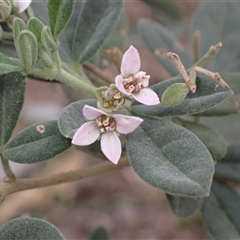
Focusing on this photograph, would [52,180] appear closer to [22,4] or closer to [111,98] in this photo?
[111,98]

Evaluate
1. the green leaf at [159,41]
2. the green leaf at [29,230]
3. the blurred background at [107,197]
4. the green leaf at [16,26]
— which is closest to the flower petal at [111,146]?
the green leaf at [29,230]

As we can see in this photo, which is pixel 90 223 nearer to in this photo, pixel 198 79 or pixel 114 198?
pixel 114 198

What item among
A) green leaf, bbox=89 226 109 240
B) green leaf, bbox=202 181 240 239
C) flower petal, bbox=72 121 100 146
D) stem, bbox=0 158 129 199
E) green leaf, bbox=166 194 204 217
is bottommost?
green leaf, bbox=89 226 109 240

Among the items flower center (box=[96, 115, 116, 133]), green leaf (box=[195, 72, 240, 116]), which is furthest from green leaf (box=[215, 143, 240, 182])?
flower center (box=[96, 115, 116, 133])

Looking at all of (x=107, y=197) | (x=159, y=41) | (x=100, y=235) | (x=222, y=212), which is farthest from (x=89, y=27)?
(x=107, y=197)

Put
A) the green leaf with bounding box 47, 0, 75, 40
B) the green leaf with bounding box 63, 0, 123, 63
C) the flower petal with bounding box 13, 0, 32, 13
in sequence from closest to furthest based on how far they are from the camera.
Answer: the green leaf with bounding box 47, 0, 75, 40
the flower petal with bounding box 13, 0, 32, 13
the green leaf with bounding box 63, 0, 123, 63

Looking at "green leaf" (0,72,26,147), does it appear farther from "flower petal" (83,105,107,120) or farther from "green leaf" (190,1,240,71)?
"green leaf" (190,1,240,71)

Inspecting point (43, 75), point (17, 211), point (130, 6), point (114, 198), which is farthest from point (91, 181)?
point (43, 75)
